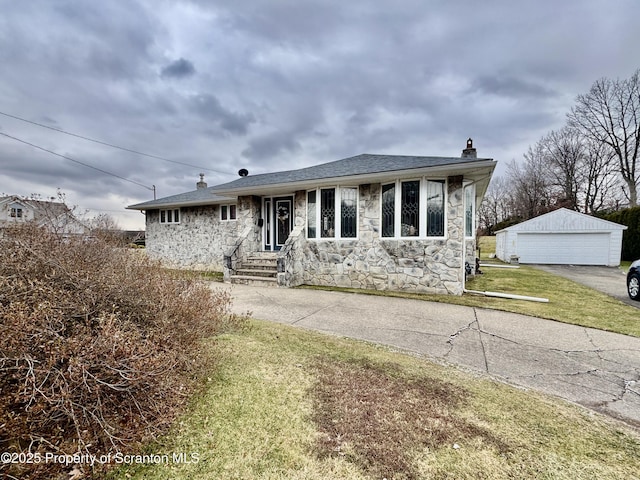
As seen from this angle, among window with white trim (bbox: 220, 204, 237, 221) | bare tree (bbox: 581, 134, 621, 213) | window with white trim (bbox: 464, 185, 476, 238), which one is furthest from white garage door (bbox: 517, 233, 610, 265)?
window with white trim (bbox: 220, 204, 237, 221)

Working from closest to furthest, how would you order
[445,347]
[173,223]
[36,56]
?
[445,347], [36,56], [173,223]

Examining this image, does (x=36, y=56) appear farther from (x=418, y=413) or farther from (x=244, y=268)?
(x=418, y=413)

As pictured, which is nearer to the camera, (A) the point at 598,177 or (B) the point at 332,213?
(B) the point at 332,213

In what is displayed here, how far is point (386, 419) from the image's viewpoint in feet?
7.37

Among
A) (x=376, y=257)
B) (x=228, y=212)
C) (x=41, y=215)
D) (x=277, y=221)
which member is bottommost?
(x=376, y=257)

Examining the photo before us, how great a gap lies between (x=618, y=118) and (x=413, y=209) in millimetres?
28837

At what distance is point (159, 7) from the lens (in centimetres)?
676

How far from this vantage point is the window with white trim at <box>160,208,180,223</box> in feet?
46.2

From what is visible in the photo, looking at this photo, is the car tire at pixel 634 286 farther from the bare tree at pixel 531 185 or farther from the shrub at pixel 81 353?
the bare tree at pixel 531 185

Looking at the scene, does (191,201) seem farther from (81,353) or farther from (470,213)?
(81,353)

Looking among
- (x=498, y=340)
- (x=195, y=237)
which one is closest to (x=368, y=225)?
(x=498, y=340)

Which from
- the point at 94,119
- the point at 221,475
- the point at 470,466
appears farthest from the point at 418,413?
the point at 94,119

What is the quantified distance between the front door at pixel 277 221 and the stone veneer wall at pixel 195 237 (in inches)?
77.1

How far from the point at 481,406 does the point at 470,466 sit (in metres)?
0.82
